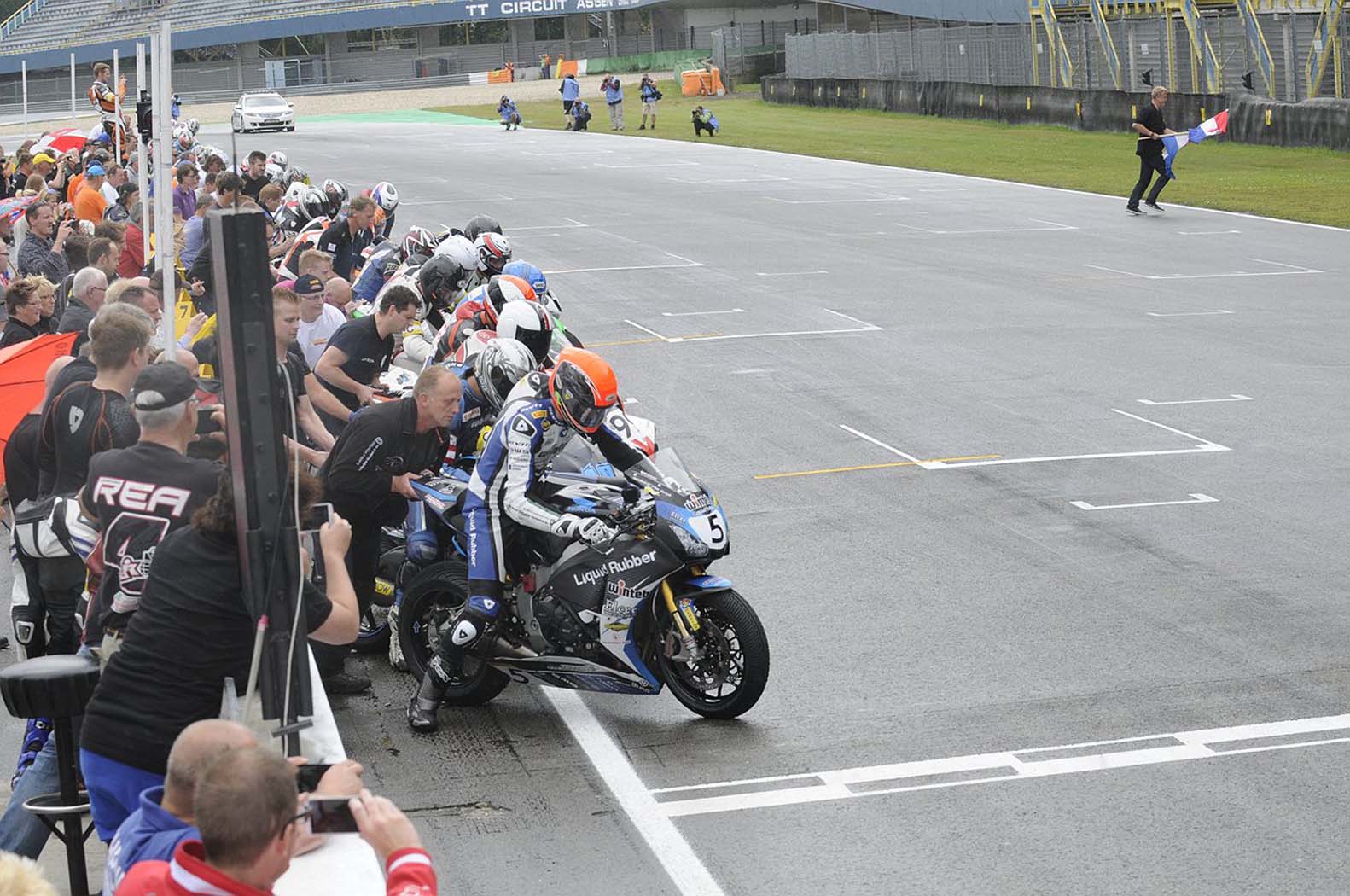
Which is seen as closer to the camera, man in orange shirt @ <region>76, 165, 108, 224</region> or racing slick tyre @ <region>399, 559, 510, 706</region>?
racing slick tyre @ <region>399, 559, 510, 706</region>

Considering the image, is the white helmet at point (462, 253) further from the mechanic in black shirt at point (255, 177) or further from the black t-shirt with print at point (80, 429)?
the mechanic in black shirt at point (255, 177)

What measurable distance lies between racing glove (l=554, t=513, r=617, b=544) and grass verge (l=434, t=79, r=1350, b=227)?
906 inches

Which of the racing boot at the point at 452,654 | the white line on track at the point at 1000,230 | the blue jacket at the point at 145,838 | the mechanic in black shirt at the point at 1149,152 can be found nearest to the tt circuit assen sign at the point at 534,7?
the mechanic in black shirt at the point at 1149,152

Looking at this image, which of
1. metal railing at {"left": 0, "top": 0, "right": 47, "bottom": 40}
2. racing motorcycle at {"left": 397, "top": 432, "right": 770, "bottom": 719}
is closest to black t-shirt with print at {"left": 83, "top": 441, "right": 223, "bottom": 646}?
racing motorcycle at {"left": 397, "top": 432, "right": 770, "bottom": 719}

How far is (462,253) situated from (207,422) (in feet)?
16.4

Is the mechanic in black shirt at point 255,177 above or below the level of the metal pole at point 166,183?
above

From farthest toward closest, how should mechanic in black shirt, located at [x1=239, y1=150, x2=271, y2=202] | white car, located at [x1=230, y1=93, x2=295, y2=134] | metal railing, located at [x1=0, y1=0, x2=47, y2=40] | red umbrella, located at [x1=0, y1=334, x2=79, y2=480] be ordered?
metal railing, located at [x1=0, y1=0, x2=47, y2=40] → white car, located at [x1=230, y1=93, x2=295, y2=134] → mechanic in black shirt, located at [x1=239, y1=150, x2=271, y2=202] → red umbrella, located at [x1=0, y1=334, x2=79, y2=480]

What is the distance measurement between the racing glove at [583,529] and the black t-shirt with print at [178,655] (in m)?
2.61

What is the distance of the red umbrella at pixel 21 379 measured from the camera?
8570 millimetres

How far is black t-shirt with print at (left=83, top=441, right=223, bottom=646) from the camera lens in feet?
18.5

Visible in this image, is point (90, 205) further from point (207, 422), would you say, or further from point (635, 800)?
point (635, 800)

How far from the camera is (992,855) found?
644 cm

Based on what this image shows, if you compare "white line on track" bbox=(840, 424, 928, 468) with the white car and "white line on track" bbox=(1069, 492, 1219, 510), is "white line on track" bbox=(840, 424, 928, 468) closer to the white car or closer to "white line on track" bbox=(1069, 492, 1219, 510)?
"white line on track" bbox=(1069, 492, 1219, 510)

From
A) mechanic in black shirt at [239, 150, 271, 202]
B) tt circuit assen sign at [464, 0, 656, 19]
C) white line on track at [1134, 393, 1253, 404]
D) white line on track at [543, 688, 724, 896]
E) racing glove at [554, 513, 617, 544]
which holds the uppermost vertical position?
tt circuit assen sign at [464, 0, 656, 19]
